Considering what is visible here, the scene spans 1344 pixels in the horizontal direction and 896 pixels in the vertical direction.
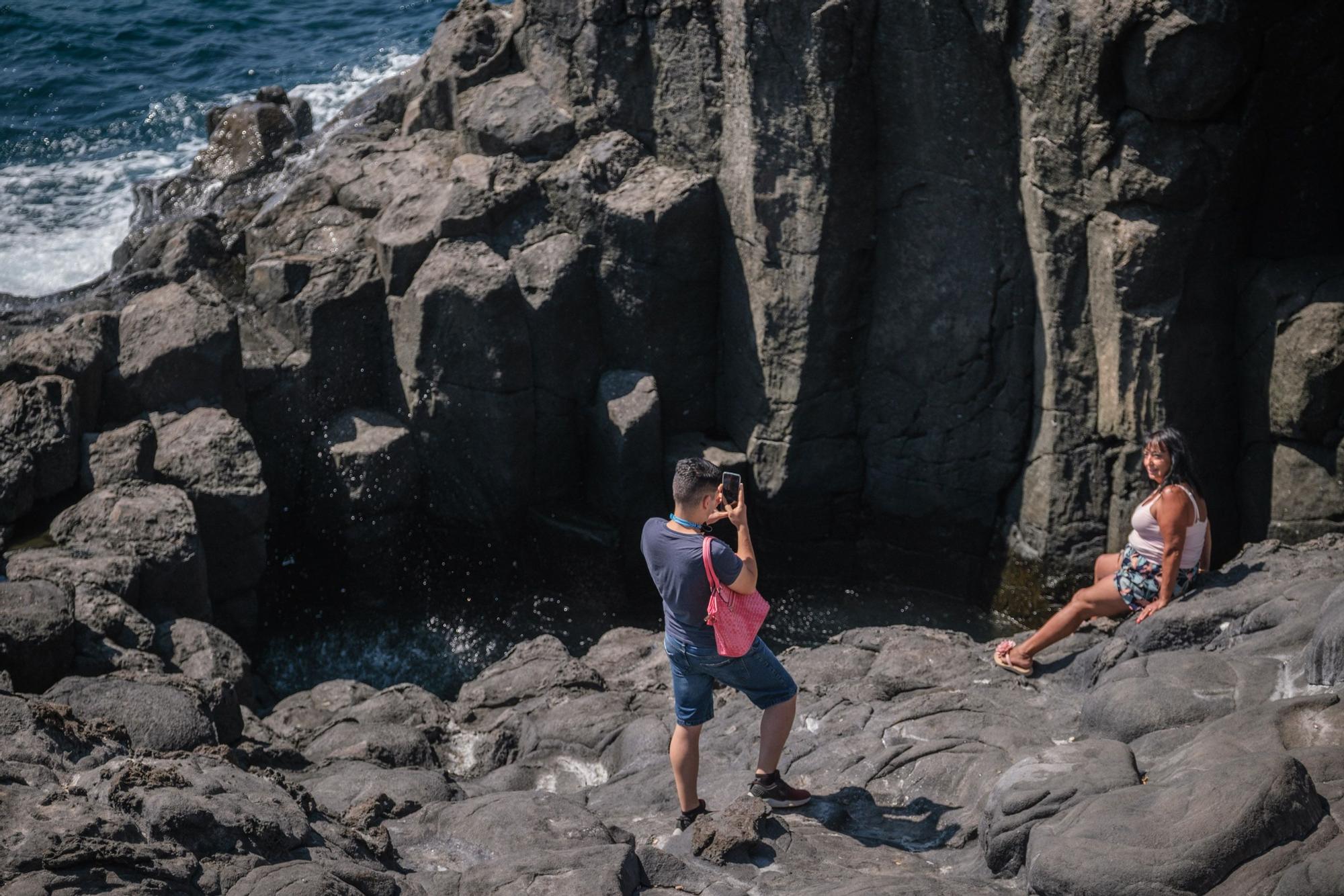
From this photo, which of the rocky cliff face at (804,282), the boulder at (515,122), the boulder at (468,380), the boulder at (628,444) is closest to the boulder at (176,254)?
the rocky cliff face at (804,282)

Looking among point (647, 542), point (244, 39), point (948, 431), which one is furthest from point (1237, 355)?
point (244, 39)

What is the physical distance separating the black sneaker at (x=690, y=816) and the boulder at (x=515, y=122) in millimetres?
9241

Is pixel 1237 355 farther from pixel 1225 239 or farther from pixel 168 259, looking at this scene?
pixel 168 259

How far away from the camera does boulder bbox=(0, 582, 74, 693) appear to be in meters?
9.08

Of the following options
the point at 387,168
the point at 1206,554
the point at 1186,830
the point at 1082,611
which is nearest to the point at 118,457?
the point at 387,168

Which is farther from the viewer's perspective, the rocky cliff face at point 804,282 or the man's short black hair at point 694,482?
the rocky cliff face at point 804,282

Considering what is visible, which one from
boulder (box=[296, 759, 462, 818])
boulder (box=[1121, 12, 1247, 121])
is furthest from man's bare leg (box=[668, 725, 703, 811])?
Answer: boulder (box=[1121, 12, 1247, 121])

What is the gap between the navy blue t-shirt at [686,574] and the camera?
6.64 m

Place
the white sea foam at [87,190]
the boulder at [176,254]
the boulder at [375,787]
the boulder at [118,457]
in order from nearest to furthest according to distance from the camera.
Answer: the boulder at [375,787], the boulder at [118,457], the boulder at [176,254], the white sea foam at [87,190]

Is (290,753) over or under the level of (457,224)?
under

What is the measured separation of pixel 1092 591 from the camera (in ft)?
28.8

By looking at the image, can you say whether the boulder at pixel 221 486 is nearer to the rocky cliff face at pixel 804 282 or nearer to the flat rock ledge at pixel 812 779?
the rocky cliff face at pixel 804 282

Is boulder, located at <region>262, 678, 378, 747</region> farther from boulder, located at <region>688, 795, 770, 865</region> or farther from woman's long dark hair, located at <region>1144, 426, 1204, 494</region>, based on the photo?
woman's long dark hair, located at <region>1144, 426, 1204, 494</region>

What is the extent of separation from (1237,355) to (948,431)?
9.51 ft
